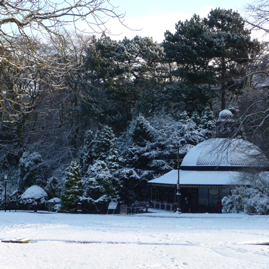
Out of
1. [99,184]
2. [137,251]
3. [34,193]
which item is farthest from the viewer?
[34,193]

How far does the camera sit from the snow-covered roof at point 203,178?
3350 cm

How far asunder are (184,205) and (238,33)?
64.3 ft

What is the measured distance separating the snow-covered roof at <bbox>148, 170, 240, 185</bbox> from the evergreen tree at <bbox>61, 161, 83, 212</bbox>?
672 cm

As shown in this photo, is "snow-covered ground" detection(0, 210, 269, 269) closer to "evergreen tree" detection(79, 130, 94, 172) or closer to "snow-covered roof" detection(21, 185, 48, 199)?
"snow-covered roof" detection(21, 185, 48, 199)

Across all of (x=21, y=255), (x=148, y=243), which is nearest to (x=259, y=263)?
(x=148, y=243)

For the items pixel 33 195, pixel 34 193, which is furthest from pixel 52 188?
pixel 33 195

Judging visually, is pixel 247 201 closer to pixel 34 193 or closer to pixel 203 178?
pixel 203 178

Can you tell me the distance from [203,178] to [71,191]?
11.5m

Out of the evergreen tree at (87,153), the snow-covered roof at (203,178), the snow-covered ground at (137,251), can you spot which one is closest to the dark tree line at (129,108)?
the evergreen tree at (87,153)

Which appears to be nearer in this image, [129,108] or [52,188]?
[52,188]

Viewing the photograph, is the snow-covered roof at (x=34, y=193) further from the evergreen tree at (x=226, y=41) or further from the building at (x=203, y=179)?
the evergreen tree at (x=226, y=41)

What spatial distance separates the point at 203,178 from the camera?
1361 inches

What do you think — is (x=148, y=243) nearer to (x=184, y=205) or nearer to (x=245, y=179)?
(x=245, y=179)

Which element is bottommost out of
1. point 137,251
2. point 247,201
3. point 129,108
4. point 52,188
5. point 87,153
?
point 137,251
